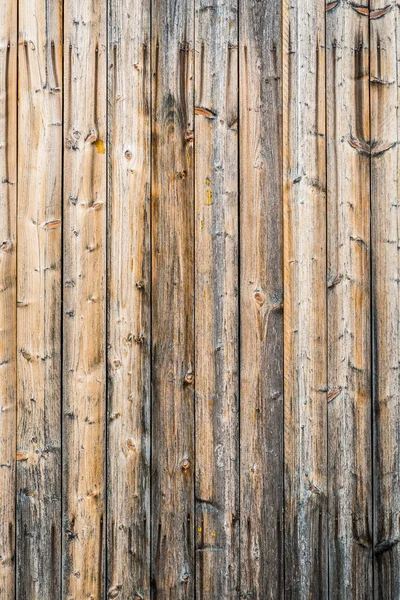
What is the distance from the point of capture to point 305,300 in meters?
1.69

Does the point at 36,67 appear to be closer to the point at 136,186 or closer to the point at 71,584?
the point at 136,186

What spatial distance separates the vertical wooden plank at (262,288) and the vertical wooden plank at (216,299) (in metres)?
0.03

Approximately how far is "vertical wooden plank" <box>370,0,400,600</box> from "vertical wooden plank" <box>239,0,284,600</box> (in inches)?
11.8

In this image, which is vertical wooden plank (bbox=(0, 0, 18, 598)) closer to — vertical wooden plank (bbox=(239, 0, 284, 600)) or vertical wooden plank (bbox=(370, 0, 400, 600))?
vertical wooden plank (bbox=(239, 0, 284, 600))

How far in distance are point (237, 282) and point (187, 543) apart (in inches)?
31.0

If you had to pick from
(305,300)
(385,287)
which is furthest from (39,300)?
(385,287)

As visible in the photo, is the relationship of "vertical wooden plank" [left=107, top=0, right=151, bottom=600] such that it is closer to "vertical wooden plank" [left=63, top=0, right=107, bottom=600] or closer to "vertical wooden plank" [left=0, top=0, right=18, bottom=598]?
"vertical wooden plank" [left=63, top=0, right=107, bottom=600]

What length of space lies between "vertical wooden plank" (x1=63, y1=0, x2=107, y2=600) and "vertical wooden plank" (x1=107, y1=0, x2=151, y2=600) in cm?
3

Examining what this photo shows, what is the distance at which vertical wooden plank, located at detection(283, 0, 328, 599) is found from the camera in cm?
167

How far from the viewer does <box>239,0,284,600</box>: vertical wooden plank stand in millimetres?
1658

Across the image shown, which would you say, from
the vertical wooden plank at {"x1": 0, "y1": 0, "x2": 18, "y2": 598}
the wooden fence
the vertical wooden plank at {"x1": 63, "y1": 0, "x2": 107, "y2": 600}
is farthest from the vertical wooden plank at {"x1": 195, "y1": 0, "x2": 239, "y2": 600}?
the vertical wooden plank at {"x1": 0, "y1": 0, "x2": 18, "y2": 598}

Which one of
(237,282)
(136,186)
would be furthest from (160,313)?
(136,186)

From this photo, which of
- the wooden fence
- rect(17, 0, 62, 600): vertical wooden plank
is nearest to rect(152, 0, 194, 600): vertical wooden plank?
the wooden fence

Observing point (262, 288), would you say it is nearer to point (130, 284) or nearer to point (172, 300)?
point (172, 300)
